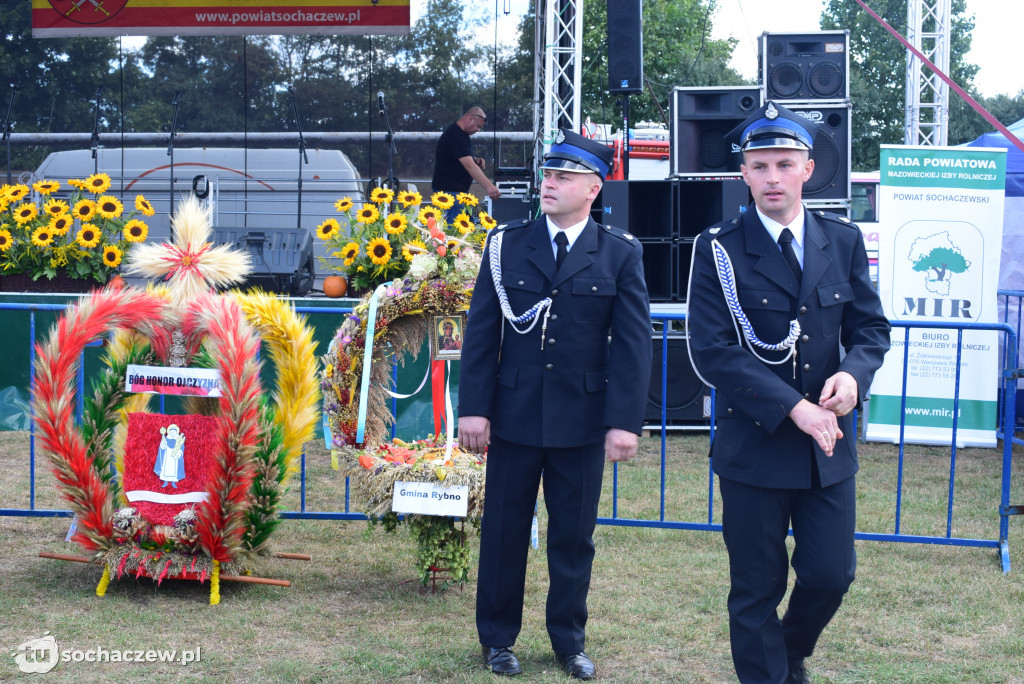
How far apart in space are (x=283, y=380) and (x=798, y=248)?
231 cm

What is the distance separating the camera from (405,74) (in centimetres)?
1406

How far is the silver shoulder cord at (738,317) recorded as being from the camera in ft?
9.35

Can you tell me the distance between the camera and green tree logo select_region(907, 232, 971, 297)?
756 cm

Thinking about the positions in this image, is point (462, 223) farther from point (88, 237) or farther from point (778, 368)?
point (778, 368)

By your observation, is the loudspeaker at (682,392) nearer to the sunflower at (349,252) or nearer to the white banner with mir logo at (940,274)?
→ the white banner with mir logo at (940,274)

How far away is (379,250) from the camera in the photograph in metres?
6.82

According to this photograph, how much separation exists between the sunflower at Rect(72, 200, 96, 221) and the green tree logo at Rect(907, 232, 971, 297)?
639 centimetres

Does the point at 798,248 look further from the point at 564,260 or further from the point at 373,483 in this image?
the point at 373,483

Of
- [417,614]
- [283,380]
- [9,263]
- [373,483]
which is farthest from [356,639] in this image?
[9,263]

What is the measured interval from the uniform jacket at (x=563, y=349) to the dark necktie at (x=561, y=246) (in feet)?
0.08

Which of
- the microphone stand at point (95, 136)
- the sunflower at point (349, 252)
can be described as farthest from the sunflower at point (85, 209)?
the microphone stand at point (95, 136)

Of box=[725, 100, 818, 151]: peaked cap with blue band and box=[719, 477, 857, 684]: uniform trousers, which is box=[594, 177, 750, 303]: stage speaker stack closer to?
box=[725, 100, 818, 151]: peaked cap with blue band

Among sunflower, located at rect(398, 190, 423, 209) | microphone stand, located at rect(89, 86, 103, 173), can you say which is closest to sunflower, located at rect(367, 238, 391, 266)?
sunflower, located at rect(398, 190, 423, 209)

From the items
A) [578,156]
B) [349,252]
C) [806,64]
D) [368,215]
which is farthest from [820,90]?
[578,156]
